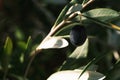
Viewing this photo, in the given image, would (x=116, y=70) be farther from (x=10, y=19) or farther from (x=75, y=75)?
(x=10, y=19)

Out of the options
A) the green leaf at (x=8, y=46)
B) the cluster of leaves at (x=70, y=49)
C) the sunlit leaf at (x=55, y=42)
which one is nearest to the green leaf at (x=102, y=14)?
the cluster of leaves at (x=70, y=49)

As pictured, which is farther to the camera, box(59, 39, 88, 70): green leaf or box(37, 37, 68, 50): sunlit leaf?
box(59, 39, 88, 70): green leaf

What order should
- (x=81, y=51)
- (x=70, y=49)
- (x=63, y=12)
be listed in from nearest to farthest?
1. (x=63, y=12)
2. (x=81, y=51)
3. (x=70, y=49)

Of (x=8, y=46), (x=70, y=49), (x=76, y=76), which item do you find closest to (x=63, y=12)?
(x=76, y=76)

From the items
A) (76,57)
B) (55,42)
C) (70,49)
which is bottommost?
(70,49)

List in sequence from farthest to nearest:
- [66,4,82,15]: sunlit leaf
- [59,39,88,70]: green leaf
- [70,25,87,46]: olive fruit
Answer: [59,39,88,70]: green leaf < [70,25,87,46]: olive fruit < [66,4,82,15]: sunlit leaf

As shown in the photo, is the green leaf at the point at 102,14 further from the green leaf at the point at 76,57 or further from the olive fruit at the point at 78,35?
the green leaf at the point at 76,57

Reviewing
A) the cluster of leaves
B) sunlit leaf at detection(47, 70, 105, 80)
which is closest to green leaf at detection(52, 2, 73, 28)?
the cluster of leaves

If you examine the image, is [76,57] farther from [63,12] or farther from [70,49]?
[70,49]

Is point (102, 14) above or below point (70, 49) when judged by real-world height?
above

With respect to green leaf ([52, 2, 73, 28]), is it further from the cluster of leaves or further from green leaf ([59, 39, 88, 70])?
green leaf ([59, 39, 88, 70])

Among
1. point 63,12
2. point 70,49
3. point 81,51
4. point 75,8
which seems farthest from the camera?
point 70,49
